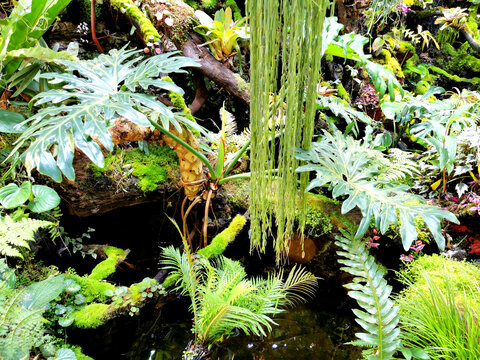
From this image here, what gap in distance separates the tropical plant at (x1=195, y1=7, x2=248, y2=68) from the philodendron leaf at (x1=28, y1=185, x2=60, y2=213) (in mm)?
1780

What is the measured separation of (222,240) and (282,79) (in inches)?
54.3

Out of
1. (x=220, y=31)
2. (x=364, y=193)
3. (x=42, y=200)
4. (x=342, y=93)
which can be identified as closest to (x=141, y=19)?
(x=220, y=31)

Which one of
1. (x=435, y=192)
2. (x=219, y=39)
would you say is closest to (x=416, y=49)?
(x=435, y=192)

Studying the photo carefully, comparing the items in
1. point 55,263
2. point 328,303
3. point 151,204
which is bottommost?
point 328,303

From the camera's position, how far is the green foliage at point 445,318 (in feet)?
4.42

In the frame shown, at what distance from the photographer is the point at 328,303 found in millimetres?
2229

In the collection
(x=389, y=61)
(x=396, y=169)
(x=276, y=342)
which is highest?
(x=389, y=61)

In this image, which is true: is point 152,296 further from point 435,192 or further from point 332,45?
point 435,192

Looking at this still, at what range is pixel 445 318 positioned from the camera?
1452 millimetres

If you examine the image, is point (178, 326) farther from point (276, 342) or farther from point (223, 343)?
point (276, 342)

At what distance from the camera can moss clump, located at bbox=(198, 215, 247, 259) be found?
6.82ft

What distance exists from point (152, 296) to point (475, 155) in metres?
2.67

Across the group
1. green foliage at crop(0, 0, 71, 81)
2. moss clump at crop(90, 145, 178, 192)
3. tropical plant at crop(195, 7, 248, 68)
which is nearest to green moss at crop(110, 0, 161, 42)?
tropical plant at crop(195, 7, 248, 68)

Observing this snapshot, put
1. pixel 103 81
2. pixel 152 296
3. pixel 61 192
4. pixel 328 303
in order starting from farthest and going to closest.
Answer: pixel 328 303 → pixel 61 192 → pixel 152 296 → pixel 103 81
